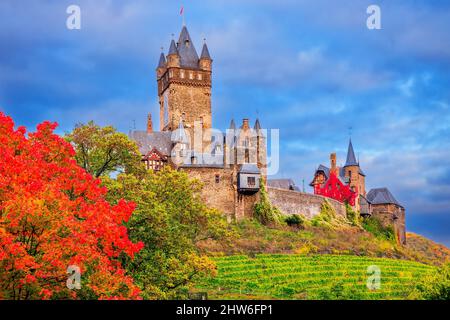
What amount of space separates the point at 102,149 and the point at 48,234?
18496 millimetres

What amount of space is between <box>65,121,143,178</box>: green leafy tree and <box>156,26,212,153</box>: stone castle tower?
137 ft

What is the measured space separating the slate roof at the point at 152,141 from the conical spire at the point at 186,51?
16.0 m

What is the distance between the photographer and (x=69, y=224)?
25.4 m

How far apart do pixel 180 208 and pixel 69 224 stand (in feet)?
43.9

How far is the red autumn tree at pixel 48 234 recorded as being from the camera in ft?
79.0

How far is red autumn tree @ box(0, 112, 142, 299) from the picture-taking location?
24.1 meters

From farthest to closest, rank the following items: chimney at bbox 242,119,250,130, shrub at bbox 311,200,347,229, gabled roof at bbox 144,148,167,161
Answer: chimney at bbox 242,119,250,130, shrub at bbox 311,200,347,229, gabled roof at bbox 144,148,167,161

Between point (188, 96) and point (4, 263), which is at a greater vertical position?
point (188, 96)

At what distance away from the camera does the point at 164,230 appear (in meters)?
34.9

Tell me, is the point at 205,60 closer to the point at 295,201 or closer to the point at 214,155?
the point at 214,155

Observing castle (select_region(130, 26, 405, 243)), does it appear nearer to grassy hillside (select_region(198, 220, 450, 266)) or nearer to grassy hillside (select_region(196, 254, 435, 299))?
grassy hillside (select_region(198, 220, 450, 266))

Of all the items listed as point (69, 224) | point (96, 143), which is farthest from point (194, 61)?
point (69, 224)

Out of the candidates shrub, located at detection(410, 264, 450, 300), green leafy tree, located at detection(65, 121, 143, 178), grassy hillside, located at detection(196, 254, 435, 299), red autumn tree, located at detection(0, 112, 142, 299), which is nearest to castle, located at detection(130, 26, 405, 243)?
grassy hillside, located at detection(196, 254, 435, 299)
